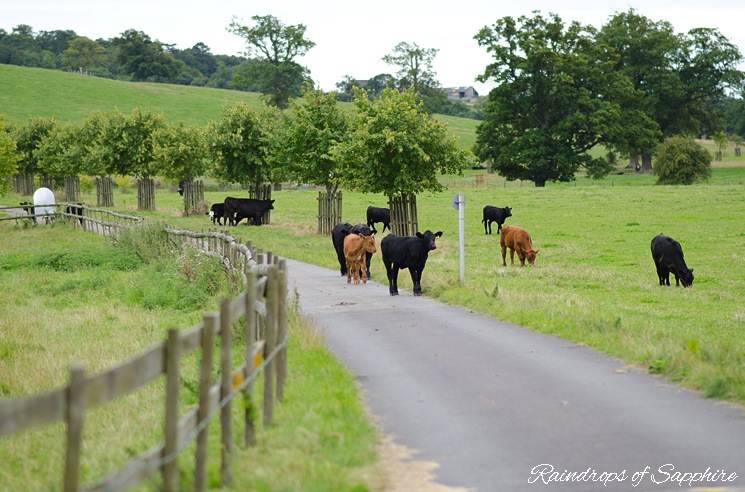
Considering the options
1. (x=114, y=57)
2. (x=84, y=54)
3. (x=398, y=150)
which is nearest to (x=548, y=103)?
(x=398, y=150)

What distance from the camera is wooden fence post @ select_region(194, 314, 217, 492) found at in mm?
6164

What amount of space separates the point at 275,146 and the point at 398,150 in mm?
10705

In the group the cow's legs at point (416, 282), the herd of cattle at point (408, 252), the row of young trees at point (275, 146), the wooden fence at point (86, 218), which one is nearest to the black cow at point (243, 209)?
the row of young trees at point (275, 146)

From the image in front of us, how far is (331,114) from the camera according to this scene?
37.3 metres

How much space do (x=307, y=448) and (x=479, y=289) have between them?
1120 cm

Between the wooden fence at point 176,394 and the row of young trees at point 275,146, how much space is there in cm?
2036

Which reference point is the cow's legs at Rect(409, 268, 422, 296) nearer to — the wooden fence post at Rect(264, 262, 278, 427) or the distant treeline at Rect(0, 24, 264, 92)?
the wooden fence post at Rect(264, 262, 278, 427)

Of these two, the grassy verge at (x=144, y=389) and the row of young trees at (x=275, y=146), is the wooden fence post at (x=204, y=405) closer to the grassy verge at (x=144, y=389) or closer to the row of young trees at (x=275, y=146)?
the grassy verge at (x=144, y=389)

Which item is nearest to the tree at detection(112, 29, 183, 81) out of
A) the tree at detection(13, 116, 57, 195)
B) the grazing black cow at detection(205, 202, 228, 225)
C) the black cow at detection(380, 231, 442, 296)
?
the tree at detection(13, 116, 57, 195)

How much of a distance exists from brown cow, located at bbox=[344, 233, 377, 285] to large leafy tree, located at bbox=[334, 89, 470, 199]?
352 inches

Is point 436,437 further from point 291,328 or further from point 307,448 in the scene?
point 291,328

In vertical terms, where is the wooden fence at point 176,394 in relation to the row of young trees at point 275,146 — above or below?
below

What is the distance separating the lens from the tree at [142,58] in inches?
5595

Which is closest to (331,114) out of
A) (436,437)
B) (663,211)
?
(663,211)
